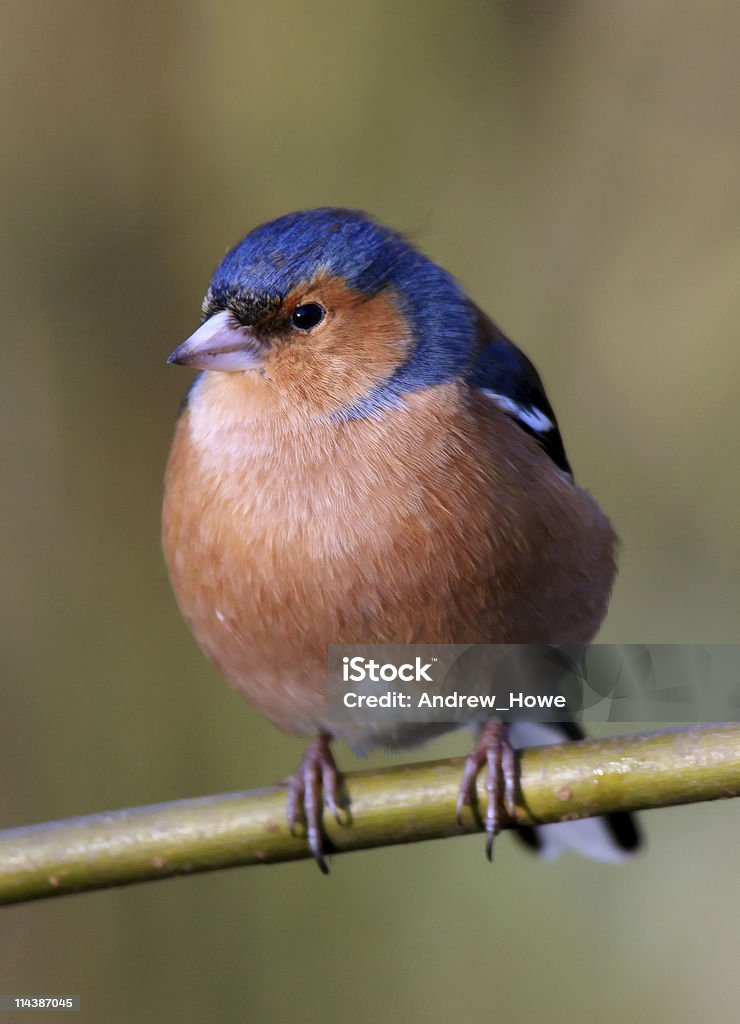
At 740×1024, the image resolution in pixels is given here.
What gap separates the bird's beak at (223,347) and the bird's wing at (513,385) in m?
0.48

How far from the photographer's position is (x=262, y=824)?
1.93m

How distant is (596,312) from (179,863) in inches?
99.6

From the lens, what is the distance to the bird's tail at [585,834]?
3104mm


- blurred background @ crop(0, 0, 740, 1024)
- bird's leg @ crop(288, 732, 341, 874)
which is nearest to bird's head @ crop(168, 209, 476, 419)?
bird's leg @ crop(288, 732, 341, 874)

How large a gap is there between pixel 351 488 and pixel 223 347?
39cm

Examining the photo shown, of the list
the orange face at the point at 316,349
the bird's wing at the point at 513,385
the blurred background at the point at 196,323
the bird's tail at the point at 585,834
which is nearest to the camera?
the orange face at the point at 316,349

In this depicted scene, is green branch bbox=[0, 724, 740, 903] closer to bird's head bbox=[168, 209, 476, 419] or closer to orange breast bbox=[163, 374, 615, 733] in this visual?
orange breast bbox=[163, 374, 615, 733]

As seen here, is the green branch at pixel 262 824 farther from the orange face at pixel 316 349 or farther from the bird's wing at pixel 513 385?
the bird's wing at pixel 513 385

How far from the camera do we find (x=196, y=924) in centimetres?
354

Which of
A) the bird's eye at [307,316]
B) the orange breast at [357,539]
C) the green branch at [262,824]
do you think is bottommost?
the green branch at [262,824]

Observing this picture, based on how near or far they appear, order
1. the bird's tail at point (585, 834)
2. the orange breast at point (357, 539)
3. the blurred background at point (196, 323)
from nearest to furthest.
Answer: the orange breast at point (357, 539)
the bird's tail at point (585, 834)
the blurred background at point (196, 323)

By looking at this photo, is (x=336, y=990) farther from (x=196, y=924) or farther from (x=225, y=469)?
(x=225, y=469)

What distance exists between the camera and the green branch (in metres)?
1.81

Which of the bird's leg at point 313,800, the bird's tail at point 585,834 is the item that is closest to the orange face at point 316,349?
the bird's leg at point 313,800
